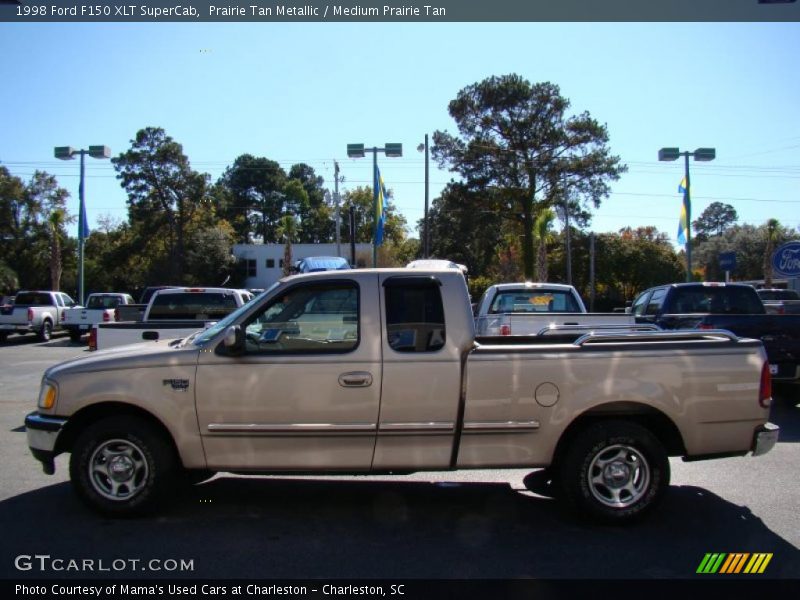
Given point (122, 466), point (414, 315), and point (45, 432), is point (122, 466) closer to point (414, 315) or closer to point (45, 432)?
point (45, 432)

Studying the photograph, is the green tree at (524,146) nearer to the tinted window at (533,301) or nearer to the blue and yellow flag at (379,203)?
the blue and yellow flag at (379,203)

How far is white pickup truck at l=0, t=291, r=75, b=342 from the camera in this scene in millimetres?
24641

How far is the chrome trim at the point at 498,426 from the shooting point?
5.18 meters

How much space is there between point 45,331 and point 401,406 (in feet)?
79.4

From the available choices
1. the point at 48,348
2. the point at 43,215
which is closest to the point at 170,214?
the point at 43,215

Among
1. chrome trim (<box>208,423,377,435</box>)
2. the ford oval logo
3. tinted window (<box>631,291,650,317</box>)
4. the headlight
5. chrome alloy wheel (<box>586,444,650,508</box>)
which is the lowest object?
chrome alloy wheel (<box>586,444,650,508</box>)

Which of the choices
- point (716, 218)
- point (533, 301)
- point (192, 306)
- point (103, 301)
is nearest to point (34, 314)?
point (103, 301)

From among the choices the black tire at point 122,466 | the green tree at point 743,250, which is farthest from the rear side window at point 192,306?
the green tree at point 743,250

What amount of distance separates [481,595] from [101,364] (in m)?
3.28

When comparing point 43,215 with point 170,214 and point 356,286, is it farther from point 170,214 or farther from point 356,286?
point 356,286

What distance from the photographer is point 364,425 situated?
5.18 metres

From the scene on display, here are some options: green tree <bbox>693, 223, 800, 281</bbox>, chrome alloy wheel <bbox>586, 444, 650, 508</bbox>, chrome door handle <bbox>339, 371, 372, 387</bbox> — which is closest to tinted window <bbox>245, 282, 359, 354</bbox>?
chrome door handle <bbox>339, 371, 372, 387</bbox>

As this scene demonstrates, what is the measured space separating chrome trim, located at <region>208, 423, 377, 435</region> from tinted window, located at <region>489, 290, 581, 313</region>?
7304mm

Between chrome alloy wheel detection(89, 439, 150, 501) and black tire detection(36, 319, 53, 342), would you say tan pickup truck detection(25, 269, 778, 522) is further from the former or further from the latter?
black tire detection(36, 319, 53, 342)
